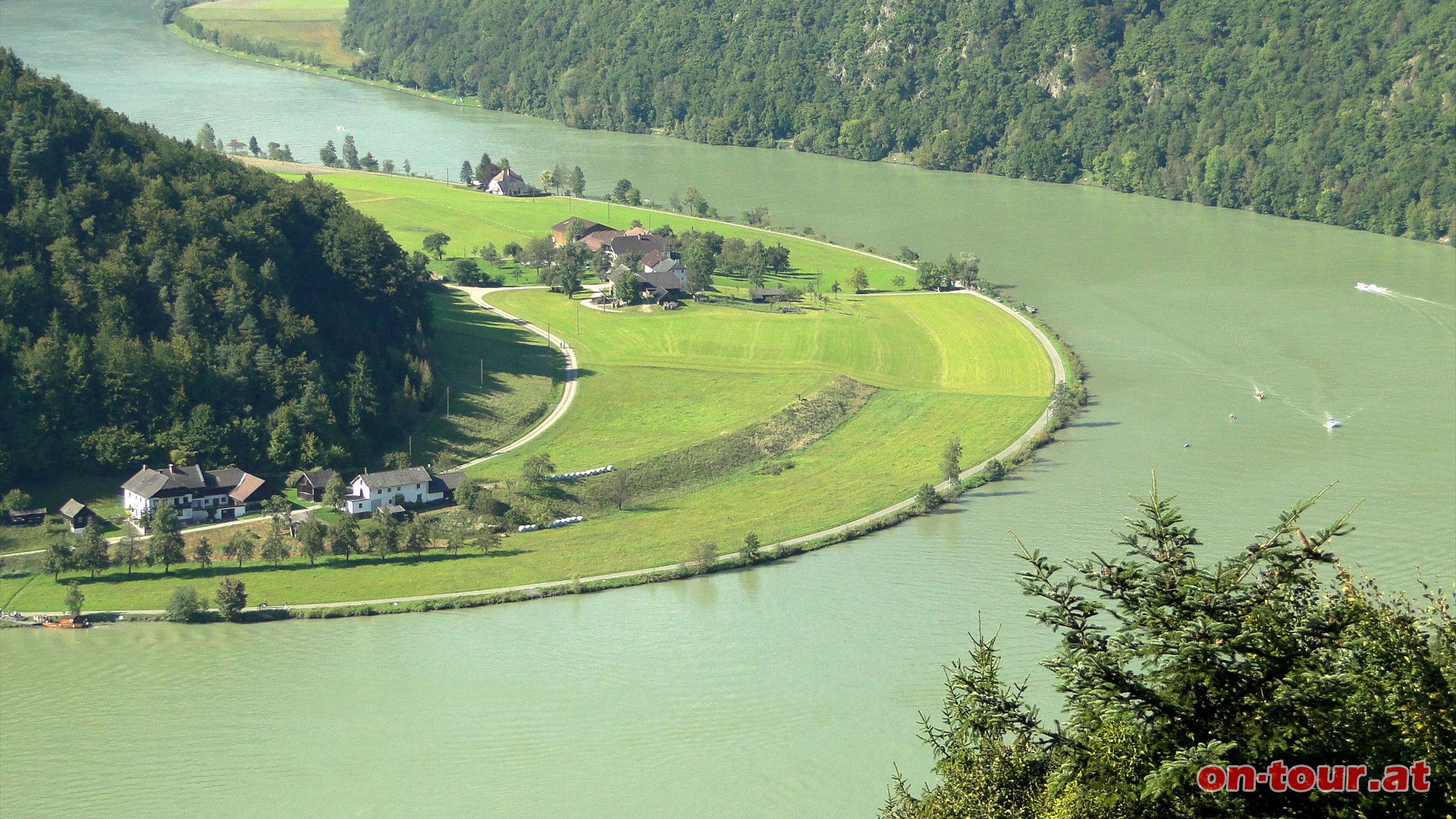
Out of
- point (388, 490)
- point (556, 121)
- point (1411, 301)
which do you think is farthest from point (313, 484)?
point (556, 121)

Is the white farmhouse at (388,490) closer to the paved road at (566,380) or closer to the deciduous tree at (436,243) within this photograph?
the paved road at (566,380)

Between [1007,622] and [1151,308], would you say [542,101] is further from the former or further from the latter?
[1007,622]

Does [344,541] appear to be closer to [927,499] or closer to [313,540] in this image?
[313,540]

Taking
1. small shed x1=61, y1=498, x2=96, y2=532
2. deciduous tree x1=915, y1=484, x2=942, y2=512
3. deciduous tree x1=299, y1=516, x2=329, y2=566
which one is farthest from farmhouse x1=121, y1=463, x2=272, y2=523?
deciduous tree x1=915, y1=484, x2=942, y2=512

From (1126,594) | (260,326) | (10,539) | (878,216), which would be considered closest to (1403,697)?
(1126,594)

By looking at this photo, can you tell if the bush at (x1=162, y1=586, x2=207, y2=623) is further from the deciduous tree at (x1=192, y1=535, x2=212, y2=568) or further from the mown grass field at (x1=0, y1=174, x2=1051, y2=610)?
the deciduous tree at (x1=192, y1=535, x2=212, y2=568)

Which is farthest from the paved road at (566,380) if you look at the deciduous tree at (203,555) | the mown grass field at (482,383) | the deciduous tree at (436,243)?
the deciduous tree at (203,555)
